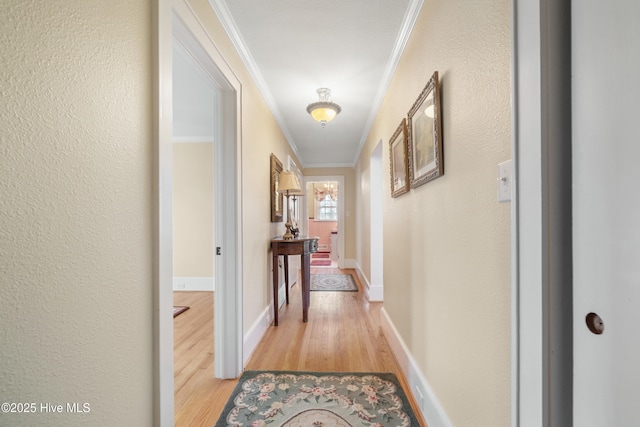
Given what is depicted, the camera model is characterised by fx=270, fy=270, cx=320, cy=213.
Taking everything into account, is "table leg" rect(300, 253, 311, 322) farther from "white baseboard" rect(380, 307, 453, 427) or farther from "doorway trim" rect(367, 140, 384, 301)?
"doorway trim" rect(367, 140, 384, 301)

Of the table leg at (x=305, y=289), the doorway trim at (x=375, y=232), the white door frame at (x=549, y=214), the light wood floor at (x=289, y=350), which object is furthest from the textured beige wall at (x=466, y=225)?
the doorway trim at (x=375, y=232)

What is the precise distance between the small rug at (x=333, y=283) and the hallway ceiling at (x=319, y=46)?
2547mm

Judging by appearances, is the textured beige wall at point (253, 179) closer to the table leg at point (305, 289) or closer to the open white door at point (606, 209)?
the table leg at point (305, 289)

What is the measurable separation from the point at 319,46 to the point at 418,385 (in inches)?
89.9

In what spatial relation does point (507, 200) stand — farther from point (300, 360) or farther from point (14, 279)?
point (300, 360)

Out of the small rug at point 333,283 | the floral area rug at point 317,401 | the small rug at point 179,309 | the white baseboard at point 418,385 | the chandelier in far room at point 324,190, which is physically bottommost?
the small rug at point 333,283

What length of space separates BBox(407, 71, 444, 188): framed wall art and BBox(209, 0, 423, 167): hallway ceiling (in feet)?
1.96

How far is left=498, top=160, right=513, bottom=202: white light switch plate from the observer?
0.77 metres

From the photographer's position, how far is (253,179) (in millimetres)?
2352

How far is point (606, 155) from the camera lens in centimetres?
55

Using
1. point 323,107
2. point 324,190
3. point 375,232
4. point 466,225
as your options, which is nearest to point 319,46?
point 323,107

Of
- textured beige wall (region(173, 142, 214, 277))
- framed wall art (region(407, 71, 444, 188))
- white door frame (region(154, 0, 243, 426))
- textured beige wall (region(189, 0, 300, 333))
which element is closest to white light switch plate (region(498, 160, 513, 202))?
framed wall art (region(407, 71, 444, 188))

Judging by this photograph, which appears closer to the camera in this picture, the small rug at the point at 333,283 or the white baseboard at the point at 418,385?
the white baseboard at the point at 418,385

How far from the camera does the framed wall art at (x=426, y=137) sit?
4.12 feet
